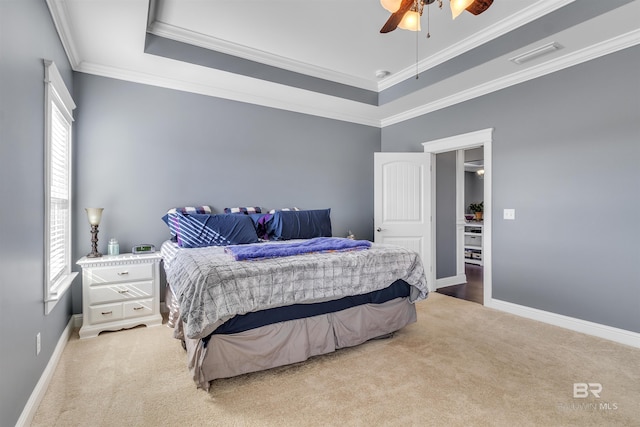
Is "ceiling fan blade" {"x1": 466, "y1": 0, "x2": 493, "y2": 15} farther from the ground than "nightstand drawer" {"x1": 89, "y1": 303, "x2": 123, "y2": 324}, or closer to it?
farther from the ground

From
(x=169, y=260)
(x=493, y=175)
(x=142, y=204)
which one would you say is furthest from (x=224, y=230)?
(x=493, y=175)

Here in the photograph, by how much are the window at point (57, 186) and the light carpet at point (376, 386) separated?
634 mm

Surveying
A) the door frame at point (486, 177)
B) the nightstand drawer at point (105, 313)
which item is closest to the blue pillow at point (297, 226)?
the nightstand drawer at point (105, 313)

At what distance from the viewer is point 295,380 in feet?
7.07

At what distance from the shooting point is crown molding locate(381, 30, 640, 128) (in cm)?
274

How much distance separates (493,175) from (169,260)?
362 centimetres

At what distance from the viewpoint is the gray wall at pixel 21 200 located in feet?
4.83

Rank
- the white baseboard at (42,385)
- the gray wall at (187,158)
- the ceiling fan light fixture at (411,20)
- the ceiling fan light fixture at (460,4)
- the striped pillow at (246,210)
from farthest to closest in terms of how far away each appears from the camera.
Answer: the striped pillow at (246,210) → the gray wall at (187,158) → the ceiling fan light fixture at (411,20) → the ceiling fan light fixture at (460,4) → the white baseboard at (42,385)

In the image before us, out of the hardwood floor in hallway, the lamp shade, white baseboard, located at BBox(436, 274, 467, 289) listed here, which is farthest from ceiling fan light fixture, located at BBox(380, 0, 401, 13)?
white baseboard, located at BBox(436, 274, 467, 289)

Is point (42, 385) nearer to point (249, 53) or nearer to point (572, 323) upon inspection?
point (249, 53)

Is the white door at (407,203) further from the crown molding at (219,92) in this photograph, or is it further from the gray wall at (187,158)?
the crown molding at (219,92)

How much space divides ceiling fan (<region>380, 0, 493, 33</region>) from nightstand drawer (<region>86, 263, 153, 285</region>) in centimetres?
299

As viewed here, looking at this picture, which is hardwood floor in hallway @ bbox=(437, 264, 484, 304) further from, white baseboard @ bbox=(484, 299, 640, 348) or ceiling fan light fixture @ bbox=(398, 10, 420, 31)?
ceiling fan light fixture @ bbox=(398, 10, 420, 31)

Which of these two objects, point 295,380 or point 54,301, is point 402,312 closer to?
point 295,380
